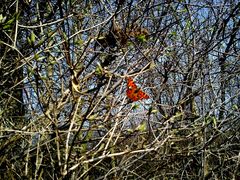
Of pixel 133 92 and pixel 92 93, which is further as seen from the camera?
pixel 92 93

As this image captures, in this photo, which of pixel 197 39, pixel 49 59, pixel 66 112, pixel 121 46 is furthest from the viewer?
pixel 197 39

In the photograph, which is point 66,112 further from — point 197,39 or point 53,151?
point 197,39

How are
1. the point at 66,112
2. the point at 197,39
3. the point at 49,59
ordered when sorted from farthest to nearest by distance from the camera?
the point at 197,39 → the point at 66,112 → the point at 49,59

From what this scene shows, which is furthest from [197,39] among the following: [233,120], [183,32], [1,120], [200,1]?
[1,120]

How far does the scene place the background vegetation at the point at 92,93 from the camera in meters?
2.79

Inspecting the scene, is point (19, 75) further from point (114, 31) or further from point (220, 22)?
point (220, 22)

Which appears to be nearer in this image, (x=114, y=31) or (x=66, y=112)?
(x=114, y=31)

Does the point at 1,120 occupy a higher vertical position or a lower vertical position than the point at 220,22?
lower

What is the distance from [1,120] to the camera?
11.6 feet

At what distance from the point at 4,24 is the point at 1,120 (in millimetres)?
1050

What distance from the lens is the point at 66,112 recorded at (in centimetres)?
410

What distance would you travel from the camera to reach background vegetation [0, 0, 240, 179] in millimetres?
2787

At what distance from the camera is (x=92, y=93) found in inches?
134

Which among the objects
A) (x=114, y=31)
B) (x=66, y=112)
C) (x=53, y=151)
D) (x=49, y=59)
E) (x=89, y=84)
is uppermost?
(x=114, y=31)
